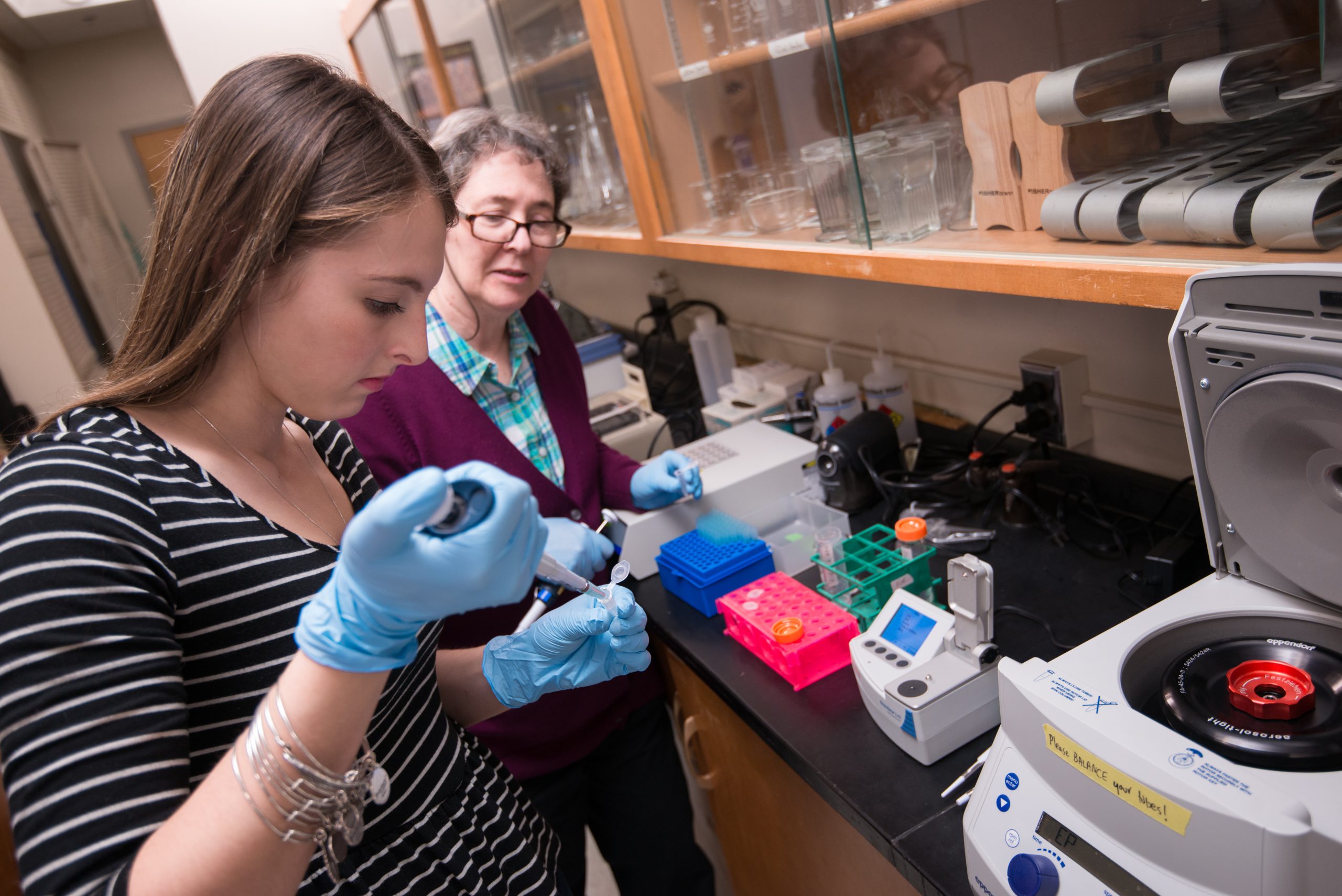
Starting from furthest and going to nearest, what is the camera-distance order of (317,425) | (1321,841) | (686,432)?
(686,432), (317,425), (1321,841)

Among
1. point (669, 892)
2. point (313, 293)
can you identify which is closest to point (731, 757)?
point (669, 892)

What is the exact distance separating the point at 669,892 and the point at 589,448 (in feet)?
2.88

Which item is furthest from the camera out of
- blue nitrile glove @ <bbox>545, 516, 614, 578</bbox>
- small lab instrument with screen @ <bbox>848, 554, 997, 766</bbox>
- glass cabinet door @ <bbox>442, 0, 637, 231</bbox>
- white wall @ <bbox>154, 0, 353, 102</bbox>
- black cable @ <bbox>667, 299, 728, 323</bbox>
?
white wall @ <bbox>154, 0, 353, 102</bbox>

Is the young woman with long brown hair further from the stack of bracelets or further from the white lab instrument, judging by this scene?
the white lab instrument

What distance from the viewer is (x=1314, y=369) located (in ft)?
2.13

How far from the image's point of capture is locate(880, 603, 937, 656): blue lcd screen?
3.22ft

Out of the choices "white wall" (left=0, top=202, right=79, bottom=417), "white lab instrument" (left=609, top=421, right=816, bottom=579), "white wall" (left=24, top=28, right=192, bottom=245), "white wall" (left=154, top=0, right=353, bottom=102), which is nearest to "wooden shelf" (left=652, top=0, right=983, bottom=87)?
"white lab instrument" (left=609, top=421, right=816, bottom=579)

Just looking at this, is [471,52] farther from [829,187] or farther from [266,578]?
[266,578]

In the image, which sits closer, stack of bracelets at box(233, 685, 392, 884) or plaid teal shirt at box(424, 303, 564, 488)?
stack of bracelets at box(233, 685, 392, 884)

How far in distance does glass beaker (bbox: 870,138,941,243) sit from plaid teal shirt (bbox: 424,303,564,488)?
26.4 inches

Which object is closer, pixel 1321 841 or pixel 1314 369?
pixel 1321 841

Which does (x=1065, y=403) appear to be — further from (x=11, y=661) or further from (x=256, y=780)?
(x=11, y=661)

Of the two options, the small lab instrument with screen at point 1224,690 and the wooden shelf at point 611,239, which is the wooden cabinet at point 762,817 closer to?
the small lab instrument with screen at point 1224,690

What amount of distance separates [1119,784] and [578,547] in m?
0.84
